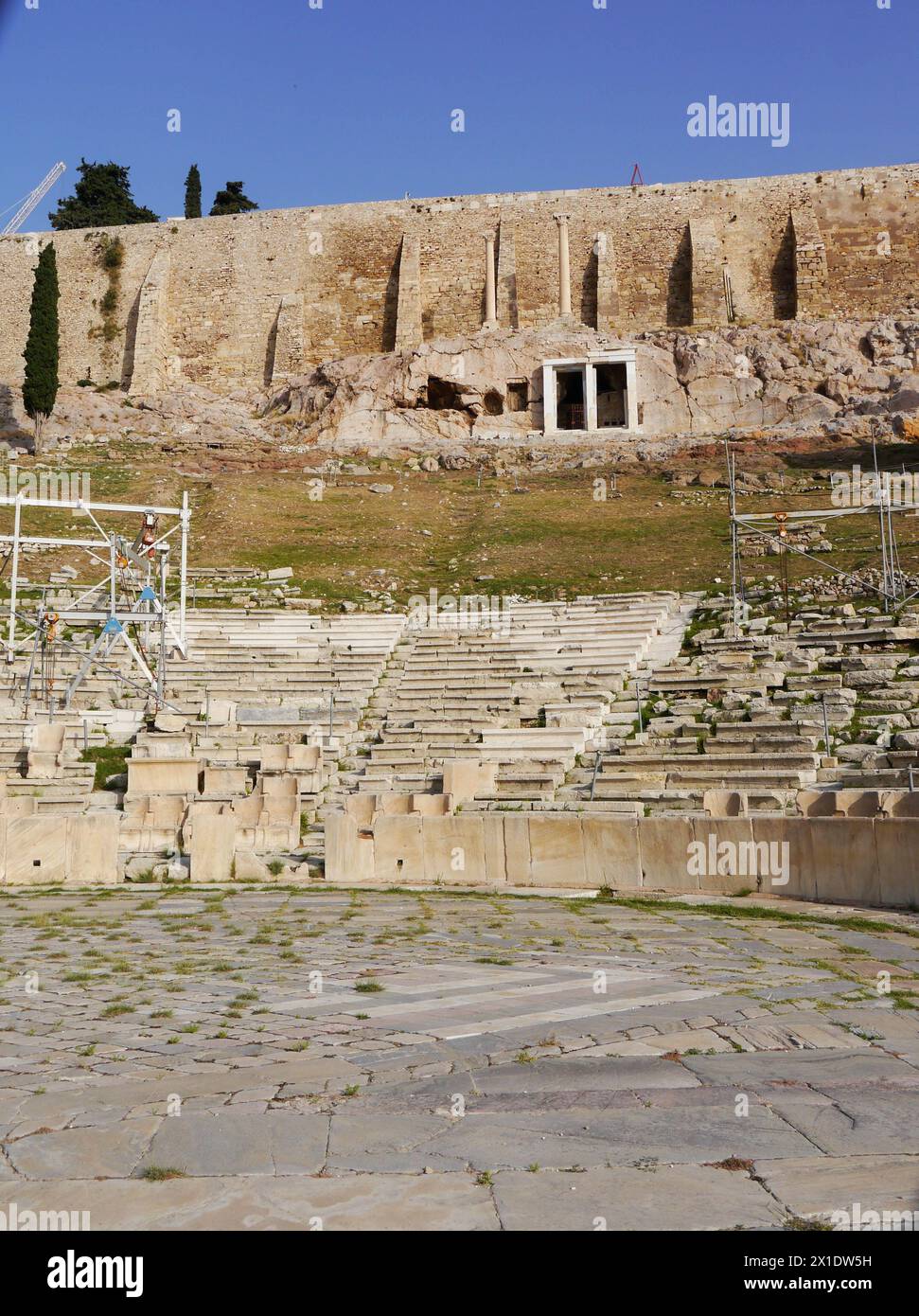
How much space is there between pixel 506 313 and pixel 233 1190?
164 feet

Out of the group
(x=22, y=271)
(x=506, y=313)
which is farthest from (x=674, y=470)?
(x=22, y=271)

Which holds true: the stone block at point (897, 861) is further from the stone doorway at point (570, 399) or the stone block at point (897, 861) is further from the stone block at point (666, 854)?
the stone doorway at point (570, 399)

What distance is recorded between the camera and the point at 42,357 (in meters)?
45.4

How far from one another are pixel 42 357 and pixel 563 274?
73.1ft

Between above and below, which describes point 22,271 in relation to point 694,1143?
above

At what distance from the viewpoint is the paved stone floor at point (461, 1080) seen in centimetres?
351

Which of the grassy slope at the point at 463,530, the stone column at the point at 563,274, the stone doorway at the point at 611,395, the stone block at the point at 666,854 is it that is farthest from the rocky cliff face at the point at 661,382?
the stone block at the point at 666,854

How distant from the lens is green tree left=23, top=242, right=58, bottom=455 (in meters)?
44.8

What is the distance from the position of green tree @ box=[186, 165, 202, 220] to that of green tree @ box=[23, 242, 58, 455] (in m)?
17.5

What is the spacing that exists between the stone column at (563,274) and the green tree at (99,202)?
112 feet

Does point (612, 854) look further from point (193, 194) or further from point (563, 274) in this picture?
point (193, 194)

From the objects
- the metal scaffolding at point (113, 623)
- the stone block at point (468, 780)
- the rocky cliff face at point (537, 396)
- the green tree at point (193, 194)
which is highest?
the green tree at point (193, 194)
